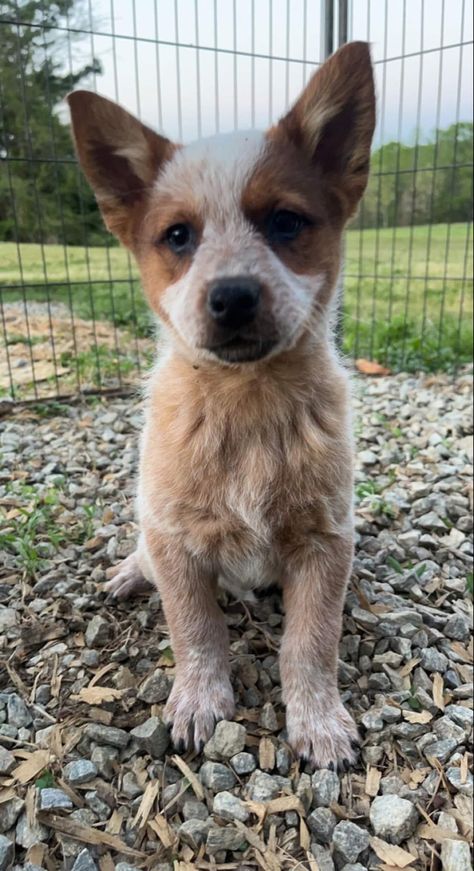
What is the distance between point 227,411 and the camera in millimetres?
2074

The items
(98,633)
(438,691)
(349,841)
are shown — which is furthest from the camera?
(98,633)

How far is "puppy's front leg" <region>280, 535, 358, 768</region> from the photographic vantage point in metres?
2.09

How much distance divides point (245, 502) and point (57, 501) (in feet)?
5.20

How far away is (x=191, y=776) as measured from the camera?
194cm

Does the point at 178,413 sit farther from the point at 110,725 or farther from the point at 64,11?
the point at 64,11

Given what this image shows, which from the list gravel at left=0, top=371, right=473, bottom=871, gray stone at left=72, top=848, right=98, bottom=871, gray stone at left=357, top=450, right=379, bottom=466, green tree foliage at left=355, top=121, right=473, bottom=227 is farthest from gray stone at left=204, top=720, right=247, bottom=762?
green tree foliage at left=355, top=121, right=473, bottom=227

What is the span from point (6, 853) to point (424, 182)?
22.3 feet

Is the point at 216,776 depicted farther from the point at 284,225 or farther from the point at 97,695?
the point at 284,225

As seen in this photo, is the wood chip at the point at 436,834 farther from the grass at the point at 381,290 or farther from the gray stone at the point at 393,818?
the grass at the point at 381,290

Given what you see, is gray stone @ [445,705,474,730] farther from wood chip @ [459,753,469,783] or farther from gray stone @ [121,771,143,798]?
gray stone @ [121,771,143,798]

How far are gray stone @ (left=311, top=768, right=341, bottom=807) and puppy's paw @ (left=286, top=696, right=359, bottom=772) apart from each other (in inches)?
1.1

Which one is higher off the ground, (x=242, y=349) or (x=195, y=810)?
(x=242, y=349)

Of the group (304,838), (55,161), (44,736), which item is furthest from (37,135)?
(304,838)

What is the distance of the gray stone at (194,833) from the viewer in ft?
5.78
